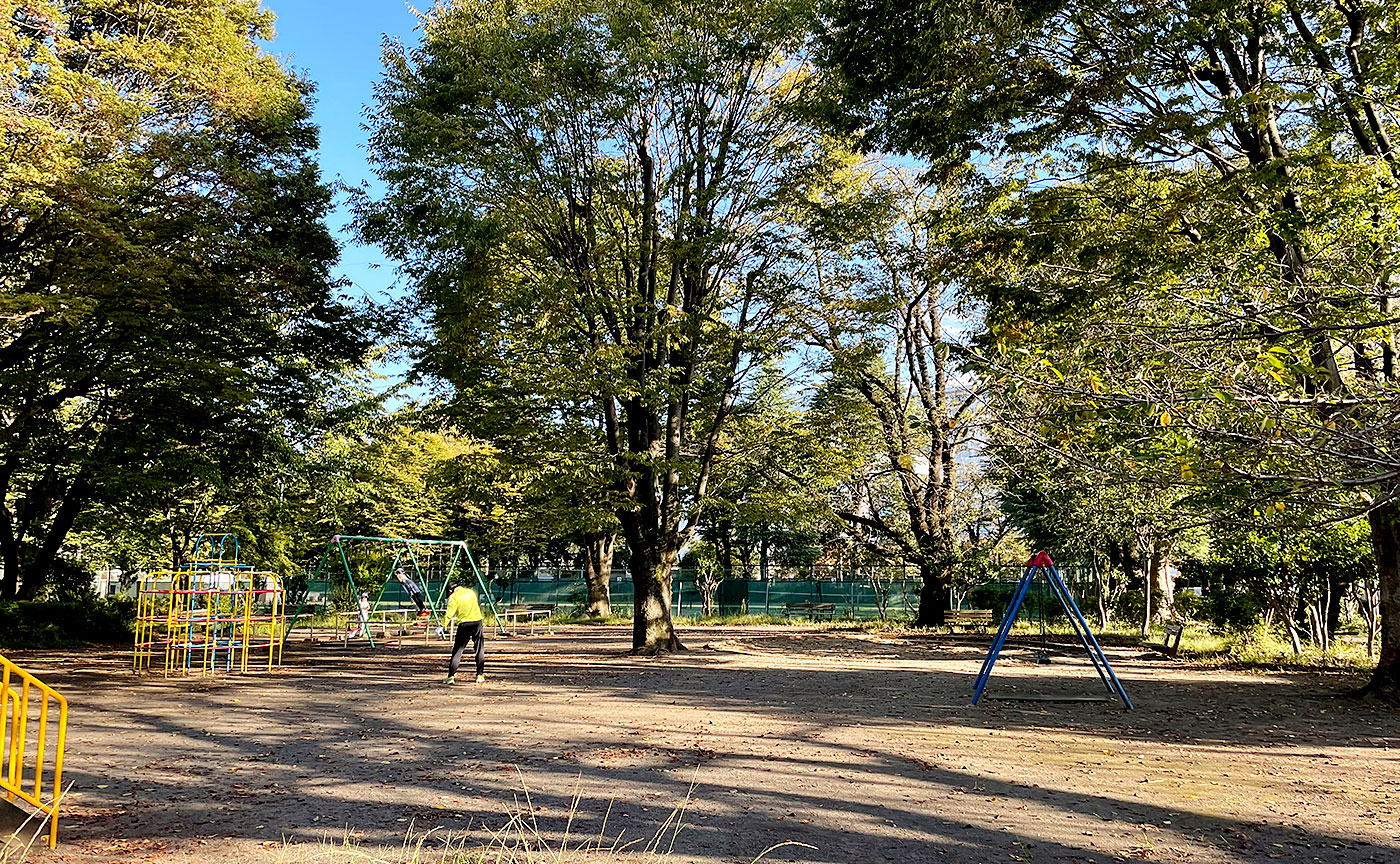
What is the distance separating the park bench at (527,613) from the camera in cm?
2840

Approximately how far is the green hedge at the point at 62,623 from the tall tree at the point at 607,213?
11182 mm

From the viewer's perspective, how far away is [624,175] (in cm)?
1841

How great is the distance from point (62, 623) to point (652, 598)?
14.1 meters

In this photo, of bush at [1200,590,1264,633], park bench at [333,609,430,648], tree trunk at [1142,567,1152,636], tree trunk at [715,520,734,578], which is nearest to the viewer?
bush at [1200,590,1264,633]

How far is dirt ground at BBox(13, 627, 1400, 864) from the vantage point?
5848 millimetres

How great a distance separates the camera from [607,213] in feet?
59.0

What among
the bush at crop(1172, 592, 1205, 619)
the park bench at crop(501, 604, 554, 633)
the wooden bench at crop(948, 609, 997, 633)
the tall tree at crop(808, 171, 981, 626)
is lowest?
the park bench at crop(501, 604, 554, 633)

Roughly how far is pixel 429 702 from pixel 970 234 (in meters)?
9.20

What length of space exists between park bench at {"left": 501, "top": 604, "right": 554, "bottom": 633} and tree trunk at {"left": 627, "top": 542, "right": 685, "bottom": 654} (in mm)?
7252

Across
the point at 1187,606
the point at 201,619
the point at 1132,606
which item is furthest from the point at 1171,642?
the point at 201,619

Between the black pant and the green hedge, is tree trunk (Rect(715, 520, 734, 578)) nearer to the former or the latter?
the green hedge

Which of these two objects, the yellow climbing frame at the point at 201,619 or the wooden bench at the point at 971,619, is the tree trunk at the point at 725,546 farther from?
the yellow climbing frame at the point at 201,619

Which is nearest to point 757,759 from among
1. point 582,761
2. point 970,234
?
point 582,761

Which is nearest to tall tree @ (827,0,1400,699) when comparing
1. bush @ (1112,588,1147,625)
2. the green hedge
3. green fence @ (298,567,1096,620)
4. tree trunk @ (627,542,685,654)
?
tree trunk @ (627,542,685,654)
